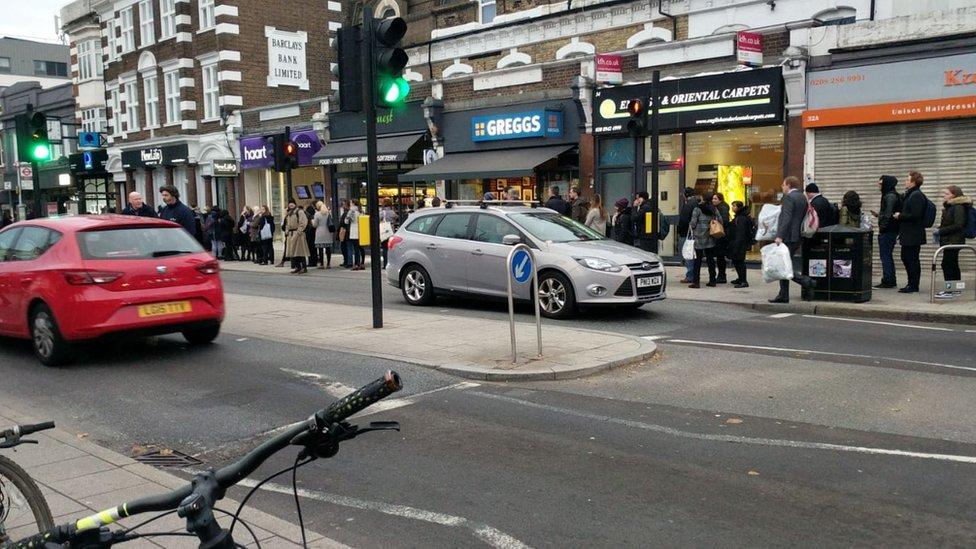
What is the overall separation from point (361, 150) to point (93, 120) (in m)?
23.2

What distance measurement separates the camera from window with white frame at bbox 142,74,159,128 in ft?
122

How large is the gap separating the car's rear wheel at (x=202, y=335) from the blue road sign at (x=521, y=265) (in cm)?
378

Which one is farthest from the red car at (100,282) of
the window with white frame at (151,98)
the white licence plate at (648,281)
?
the window with white frame at (151,98)

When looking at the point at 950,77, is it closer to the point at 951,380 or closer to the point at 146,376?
the point at 951,380

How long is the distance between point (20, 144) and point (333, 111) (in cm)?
1646

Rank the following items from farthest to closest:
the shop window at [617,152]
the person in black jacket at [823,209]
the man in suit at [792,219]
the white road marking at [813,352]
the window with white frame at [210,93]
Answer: the window with white frame at [210,93] < the shop window at [617,152] < the person in black jacket at [823,209] < the man in suit at [792,219] < the white road marking at [813,352]

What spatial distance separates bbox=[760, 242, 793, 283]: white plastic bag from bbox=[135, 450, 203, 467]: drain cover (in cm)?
959

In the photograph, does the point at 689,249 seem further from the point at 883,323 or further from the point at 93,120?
the point at 93,120

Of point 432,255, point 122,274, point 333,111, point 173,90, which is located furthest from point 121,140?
point 122,274

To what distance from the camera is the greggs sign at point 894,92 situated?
51.0 ft

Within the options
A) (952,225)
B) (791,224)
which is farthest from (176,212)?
(952,225)

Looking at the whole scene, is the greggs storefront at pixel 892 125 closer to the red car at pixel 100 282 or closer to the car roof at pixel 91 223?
the red car at pixel 100 282

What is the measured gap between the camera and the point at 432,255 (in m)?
13.2

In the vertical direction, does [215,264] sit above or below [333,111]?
below
